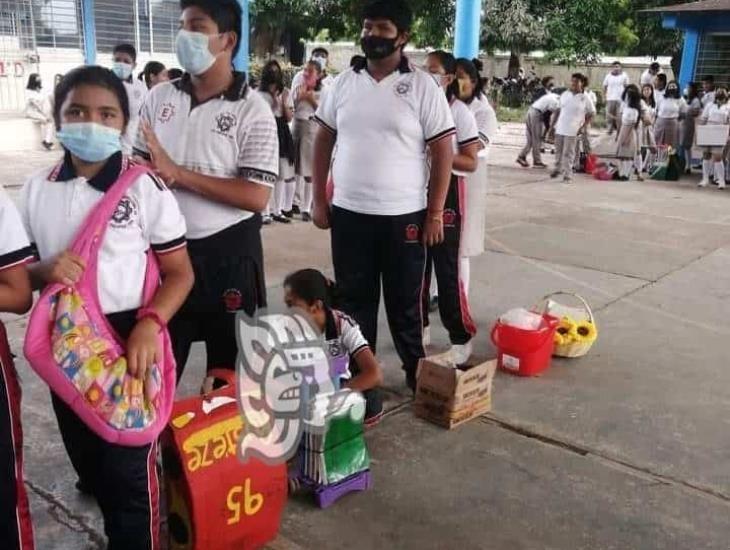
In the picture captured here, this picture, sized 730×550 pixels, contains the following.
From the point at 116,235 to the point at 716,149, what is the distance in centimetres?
1155

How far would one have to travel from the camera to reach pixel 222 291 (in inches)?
95.2

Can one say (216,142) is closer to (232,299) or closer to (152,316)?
(232,299)

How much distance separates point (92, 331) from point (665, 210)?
8.58 metres

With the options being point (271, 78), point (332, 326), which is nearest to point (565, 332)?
point (332, 326)

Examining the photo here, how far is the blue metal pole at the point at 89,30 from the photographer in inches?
602

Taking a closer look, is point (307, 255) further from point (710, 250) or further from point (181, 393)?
point (710, 250)

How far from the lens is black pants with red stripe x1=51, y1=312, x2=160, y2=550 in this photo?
6.03 feet

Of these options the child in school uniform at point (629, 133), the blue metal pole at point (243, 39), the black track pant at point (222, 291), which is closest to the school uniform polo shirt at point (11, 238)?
the black track pant at point (222, 291)

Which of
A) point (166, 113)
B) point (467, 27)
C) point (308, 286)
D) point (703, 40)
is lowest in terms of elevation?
point (308, 286)

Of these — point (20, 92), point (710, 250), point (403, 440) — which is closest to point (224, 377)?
point (403, 440)

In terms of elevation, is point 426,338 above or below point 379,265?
below

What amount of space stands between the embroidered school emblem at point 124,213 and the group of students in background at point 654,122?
9.90m

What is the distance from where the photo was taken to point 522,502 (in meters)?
2.74

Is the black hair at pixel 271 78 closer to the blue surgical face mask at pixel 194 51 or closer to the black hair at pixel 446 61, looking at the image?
the black hair at pixel 446 61
